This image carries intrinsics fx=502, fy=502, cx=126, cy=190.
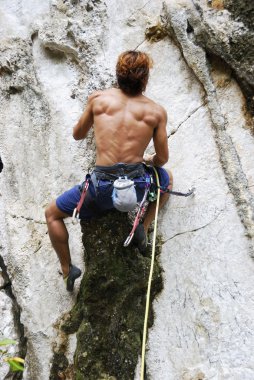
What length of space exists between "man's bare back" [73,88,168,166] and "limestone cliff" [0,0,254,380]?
767mm

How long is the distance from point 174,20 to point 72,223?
246cm

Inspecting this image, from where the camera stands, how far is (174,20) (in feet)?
17.9

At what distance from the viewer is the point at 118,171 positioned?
13.9 feet

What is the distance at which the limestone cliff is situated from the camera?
449 centimetres

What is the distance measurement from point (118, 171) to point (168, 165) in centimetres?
108

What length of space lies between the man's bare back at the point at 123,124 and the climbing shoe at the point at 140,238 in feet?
2.09

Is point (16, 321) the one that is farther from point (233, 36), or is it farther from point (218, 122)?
point (233, 36)

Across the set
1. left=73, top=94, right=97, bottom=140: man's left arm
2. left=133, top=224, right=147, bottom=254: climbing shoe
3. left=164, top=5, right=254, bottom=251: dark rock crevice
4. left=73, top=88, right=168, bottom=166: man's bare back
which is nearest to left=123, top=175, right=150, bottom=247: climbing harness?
left=133, top=224, right=147, bottom=254: climbing shoe

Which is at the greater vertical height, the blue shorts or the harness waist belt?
the harness waist belt

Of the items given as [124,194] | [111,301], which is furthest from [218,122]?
[111,301]

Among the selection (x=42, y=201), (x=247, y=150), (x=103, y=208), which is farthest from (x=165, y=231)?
(x=42, y=201)

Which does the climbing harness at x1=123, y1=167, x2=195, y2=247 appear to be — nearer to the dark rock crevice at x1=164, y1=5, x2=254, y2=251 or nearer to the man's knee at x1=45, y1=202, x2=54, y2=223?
the dark rock crevice at x1=164, y1=5, x2=254, y2=251

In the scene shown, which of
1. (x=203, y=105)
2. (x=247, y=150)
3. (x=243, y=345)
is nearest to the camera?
(x=243, y=345)

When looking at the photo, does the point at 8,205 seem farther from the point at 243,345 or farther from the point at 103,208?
the point at 243,345
